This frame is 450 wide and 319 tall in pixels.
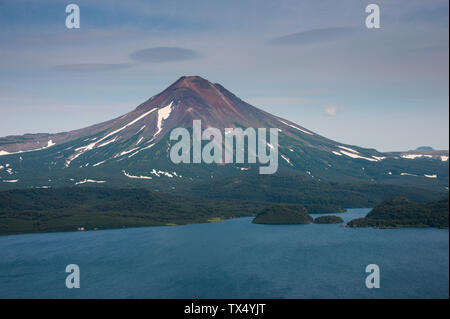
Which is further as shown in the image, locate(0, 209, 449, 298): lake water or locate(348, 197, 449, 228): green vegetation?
locate(348, 197, 449, 228): green vegetation

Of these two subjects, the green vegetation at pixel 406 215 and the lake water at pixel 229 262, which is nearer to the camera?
the lake water at pixel 229 262

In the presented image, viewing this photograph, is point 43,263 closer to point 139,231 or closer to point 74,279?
point 74,279

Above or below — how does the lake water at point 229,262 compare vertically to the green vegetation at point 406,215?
below

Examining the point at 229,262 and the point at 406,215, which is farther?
the point at 406,215

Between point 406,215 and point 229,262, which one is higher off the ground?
point 406,215

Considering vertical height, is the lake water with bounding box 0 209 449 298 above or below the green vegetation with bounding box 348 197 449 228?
below
